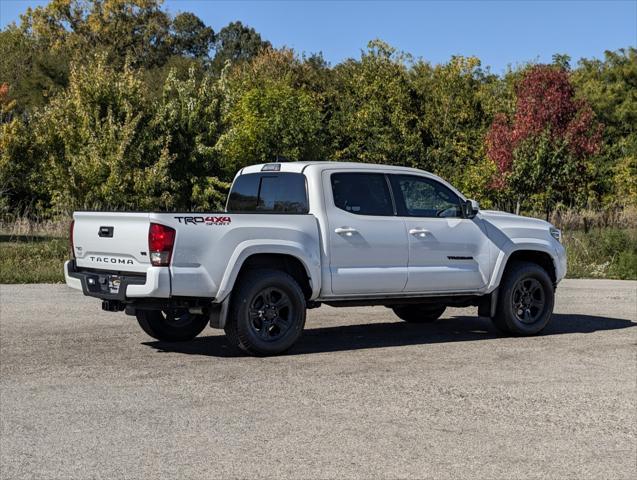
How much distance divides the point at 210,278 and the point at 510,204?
2681cm

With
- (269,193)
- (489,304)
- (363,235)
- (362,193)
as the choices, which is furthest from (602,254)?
(269,193)

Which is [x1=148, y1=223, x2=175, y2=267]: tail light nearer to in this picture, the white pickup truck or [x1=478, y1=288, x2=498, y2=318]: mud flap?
the white pickup truck

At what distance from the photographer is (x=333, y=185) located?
417 inches

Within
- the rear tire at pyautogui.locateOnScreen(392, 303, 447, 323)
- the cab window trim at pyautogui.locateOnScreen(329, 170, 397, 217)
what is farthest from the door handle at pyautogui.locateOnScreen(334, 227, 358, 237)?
the rear tire at pyautogui.locateOnScreen(392, 303, 447, 323)

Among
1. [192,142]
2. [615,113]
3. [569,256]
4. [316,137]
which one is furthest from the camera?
[615,113]

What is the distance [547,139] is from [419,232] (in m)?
21.2

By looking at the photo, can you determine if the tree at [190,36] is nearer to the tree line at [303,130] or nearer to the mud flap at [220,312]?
the tree line at [303,130]

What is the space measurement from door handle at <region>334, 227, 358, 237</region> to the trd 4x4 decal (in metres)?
1.31

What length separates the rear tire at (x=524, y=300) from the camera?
11.6m

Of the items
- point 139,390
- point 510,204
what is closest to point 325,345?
point 139,390

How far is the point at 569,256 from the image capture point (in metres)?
22.6

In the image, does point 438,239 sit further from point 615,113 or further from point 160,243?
point 615,113

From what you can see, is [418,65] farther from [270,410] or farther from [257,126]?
[270,410]

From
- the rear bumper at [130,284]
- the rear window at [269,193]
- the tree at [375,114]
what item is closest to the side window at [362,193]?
the rear window at [269,193]
